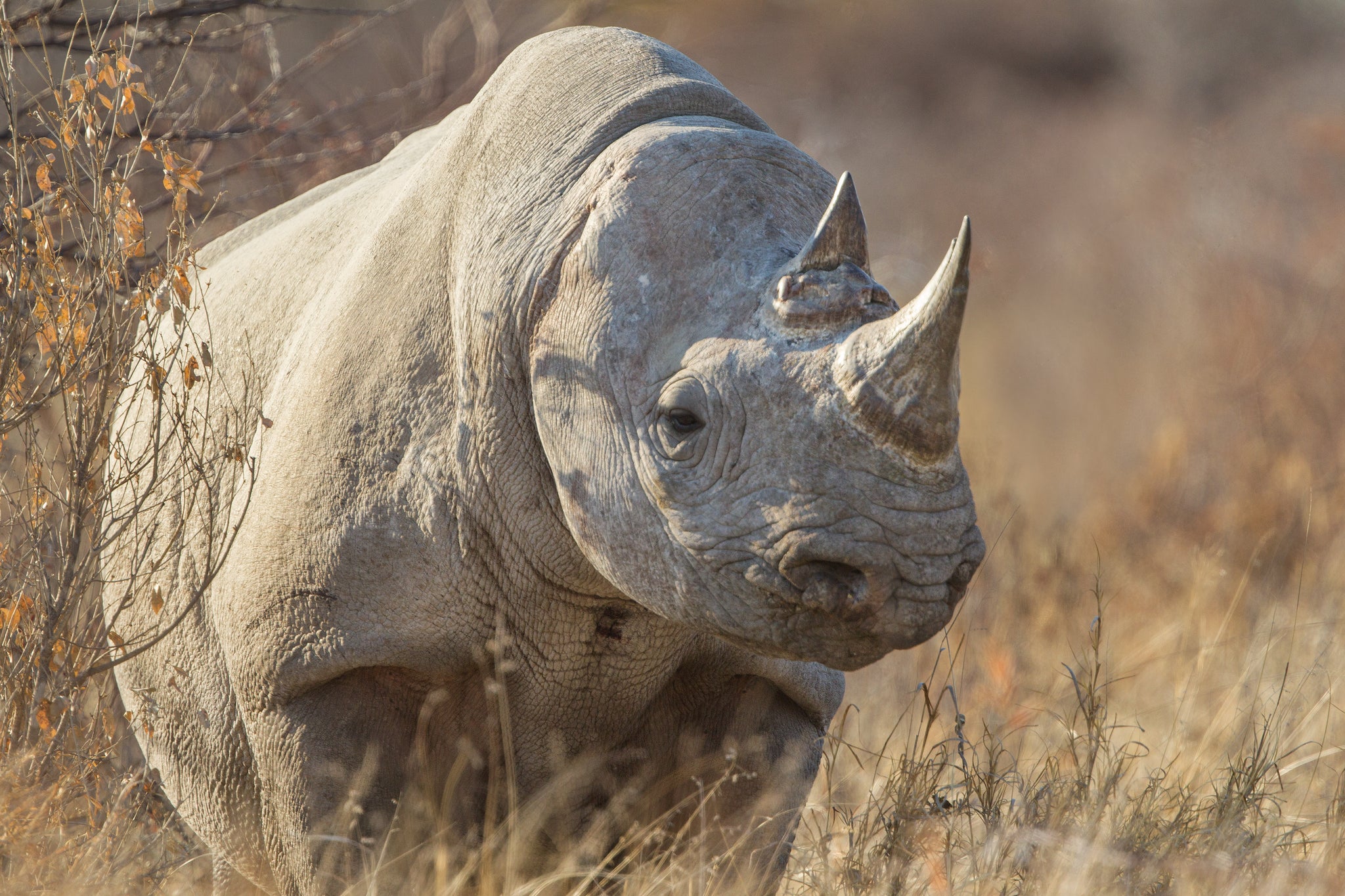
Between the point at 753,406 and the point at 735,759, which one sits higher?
the point at 753,406

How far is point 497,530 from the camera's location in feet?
10.1

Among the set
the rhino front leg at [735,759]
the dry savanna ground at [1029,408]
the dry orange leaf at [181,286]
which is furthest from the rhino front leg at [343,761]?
the dry orange leaf at [181,286]

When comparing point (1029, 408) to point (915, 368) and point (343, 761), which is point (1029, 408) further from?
point (915, 368)

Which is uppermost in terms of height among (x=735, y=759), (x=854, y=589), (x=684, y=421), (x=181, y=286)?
(x=181, y=286)

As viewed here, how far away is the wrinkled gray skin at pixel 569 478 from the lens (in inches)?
97.3

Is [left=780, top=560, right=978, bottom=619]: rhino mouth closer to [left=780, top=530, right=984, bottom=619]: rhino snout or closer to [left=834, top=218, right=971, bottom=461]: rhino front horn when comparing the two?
[left=780, top=530, right=984, bottom=619]: rhino snout

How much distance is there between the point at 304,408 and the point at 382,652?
56cm

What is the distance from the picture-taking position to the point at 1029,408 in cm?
1012

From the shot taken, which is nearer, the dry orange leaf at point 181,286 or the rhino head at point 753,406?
the rhino head at point 753,406

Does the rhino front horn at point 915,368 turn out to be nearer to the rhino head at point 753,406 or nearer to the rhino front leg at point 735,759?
the rhino head at point 753,406

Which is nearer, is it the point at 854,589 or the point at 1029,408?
the point at 854,589

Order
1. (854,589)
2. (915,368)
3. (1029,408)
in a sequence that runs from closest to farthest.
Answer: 1. (915,368)
2. (854,589)
3. (1029,408)

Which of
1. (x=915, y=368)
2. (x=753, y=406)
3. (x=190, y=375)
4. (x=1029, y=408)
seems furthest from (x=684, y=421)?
(x=1029, y=408)

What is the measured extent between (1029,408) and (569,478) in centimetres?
773
